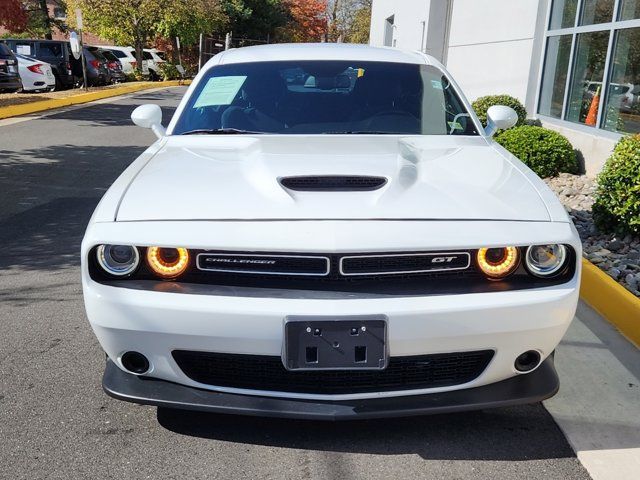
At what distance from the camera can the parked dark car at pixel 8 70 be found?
17.0m

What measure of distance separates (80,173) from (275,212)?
708 cm

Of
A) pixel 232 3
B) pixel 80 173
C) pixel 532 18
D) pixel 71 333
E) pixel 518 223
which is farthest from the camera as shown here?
pixel 232 3

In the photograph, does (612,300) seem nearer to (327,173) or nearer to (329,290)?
(327,173)

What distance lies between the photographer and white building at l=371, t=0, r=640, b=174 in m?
8.07

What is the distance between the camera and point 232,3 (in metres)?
42.4

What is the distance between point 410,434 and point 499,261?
86 cm

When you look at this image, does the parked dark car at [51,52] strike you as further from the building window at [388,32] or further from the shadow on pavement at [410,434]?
the shadow on pavement at [410,434]

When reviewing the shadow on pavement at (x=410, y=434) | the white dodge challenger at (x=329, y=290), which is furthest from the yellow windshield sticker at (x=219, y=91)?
the shadow on pavement at (x=410, y=434)

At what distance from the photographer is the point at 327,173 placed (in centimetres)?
283

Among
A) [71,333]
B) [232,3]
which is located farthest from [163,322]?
[232,3]

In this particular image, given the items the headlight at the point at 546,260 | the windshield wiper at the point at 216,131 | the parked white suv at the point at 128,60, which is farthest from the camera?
the parked white suv at the point at 128,60

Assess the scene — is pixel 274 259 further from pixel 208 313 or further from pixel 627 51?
pixel 627 51

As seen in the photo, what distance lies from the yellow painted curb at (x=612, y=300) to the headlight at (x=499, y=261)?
70.2 inches

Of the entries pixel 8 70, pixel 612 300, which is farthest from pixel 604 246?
pixel 8 70
